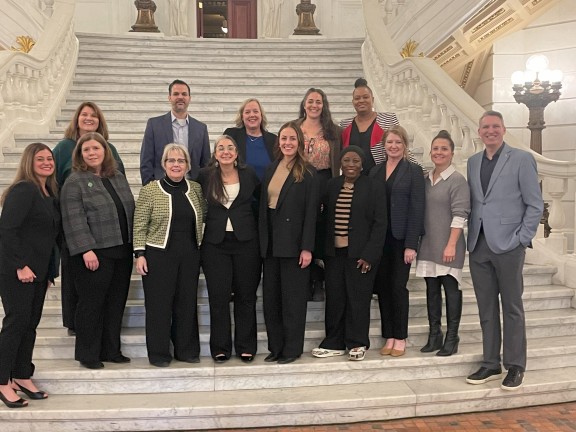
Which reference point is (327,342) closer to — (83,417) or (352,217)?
(352,217)

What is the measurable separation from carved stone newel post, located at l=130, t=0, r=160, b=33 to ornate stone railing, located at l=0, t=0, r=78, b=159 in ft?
10.8

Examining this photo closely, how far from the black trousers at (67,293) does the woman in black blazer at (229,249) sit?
2.84 feet

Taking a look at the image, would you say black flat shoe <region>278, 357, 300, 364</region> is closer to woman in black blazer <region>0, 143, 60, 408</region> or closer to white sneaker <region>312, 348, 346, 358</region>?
white sneaker <region>312, 348, 346, 358</region>

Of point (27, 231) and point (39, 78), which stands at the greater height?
point (39, 78)

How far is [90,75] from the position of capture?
8.57 m

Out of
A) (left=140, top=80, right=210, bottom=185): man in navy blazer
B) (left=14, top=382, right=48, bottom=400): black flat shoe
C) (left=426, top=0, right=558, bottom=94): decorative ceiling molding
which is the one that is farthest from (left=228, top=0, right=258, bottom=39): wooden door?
(left=14, top=382, right=48, bottom=400): black flat shoe

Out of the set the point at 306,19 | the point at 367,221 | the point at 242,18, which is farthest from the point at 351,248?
the point at 242,18

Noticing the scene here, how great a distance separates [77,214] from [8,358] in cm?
90

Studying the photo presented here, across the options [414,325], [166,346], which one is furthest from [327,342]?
[166,346]

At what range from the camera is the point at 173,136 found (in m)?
4.28

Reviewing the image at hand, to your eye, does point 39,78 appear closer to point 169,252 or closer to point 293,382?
point 169,252

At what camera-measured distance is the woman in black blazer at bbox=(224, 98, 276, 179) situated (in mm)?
4086

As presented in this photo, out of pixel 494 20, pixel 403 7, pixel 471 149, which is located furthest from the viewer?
pixel 403 7

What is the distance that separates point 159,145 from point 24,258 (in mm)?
1300
